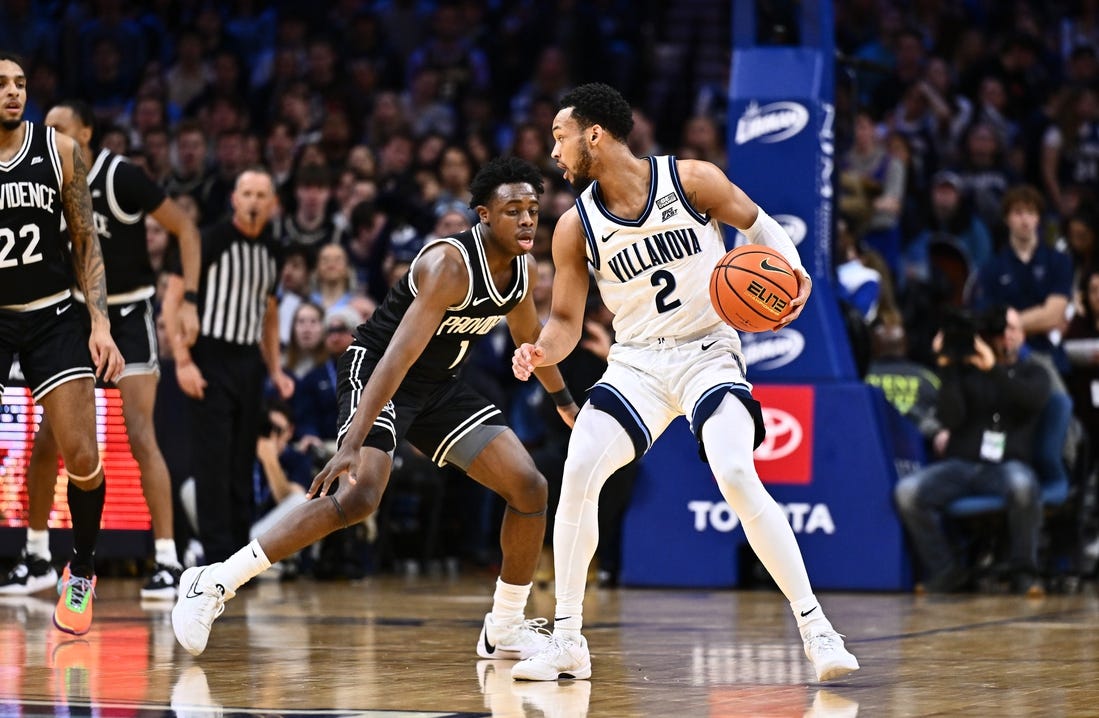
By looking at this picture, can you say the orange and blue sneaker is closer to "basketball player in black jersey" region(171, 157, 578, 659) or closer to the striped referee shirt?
"basketball player in black jersey" region(171, 157, 578, 659)

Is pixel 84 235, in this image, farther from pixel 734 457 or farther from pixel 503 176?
pixel 734 457

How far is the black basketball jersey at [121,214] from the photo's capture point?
917 centimetres

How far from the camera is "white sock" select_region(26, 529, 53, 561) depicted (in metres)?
9.31

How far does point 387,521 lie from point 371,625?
12.5 feet

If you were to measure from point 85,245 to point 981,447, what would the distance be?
19.0 feet

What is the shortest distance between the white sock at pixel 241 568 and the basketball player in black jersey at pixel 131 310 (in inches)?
105

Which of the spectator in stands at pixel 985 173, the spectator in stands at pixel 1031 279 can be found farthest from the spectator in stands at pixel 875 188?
the spectator in stands at pixel 1031 279

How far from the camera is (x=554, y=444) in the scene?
1140 centimetres

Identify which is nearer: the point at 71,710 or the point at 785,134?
the point at 71,710

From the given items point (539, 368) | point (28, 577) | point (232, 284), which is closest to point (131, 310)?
point (232, 284)

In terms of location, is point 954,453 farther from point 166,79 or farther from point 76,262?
point 166,79

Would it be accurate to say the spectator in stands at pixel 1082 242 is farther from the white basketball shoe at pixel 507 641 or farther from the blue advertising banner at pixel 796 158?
the white basketball shoe at pixel 507 641

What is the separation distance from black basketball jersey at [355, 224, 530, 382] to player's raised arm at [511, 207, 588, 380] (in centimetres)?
34

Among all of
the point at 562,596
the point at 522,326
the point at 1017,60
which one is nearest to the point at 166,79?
the point at 1017,60
